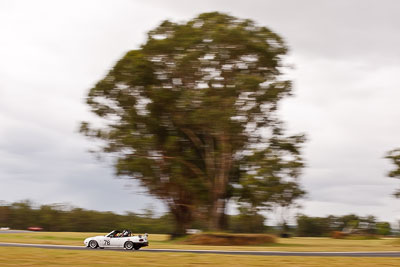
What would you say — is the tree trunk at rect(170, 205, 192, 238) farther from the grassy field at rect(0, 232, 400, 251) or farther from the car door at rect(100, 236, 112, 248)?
the car door at rect(100, 236, 112, 248)

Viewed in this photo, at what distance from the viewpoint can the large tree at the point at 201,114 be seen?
148ft

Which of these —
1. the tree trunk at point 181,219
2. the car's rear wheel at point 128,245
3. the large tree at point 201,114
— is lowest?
the car's rear wheel at point 128,245

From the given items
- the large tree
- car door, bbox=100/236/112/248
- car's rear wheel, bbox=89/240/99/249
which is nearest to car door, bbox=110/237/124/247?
car door, bbox=100/236/112/248

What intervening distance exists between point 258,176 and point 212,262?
24232 mm

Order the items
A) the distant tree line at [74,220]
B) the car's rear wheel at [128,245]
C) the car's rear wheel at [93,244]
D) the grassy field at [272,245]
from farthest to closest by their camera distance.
A: 1. the distant tree line at [74,220]
2. the grassy field at [272,245]
3. the car's rear wheel at [93,244]
4. the car's rear wheel at [128,245]

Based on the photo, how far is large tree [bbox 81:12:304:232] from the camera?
4497 centimetres

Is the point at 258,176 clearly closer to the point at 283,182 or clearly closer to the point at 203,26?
the point at 283,182

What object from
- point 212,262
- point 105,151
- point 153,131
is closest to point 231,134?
point 153,131

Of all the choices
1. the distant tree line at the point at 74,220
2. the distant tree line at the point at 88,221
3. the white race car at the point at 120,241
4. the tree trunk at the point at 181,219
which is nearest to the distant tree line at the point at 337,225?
the distant tree line at the point at 88,221

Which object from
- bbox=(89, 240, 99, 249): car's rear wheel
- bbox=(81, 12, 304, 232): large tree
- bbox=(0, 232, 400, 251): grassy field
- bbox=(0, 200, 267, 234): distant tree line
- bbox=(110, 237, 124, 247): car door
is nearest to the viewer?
bbox=(110, 237, 124, 247): car door

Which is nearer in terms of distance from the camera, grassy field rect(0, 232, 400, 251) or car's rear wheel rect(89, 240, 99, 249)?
car's rear wheel rect(89, 240, 99, 249)

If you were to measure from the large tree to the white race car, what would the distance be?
50.3 feet

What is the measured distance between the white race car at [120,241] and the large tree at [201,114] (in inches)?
604

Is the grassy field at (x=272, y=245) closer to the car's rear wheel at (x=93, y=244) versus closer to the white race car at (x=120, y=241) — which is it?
the car's rear wheel at (x=93, y=244)
